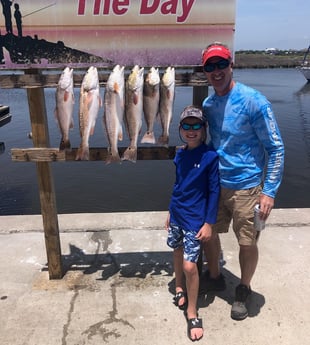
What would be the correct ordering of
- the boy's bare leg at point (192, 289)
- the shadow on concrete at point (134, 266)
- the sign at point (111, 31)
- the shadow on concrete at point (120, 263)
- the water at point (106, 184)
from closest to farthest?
1. the boy's bare leg at point (192, 289)
2. the sign at point (111, 31)
3. the shadow on concrete at point (134, 266)
4. the shadow on concrete at point (120, 263)
5. the water at point (106, 184)

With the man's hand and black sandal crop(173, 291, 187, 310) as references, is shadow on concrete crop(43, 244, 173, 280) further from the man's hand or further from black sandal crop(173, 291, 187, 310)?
the man's hand

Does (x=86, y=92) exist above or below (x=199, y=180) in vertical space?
above

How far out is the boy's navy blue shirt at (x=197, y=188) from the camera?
3055 mm

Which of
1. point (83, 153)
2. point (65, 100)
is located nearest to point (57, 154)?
point (83, 153)

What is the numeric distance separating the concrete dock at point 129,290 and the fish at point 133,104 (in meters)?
Answer: 1.43

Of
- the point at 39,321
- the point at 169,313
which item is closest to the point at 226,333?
the point at 169,313

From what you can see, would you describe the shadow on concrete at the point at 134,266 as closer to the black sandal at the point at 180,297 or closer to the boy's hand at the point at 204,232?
the black sandal at the point at 180,297

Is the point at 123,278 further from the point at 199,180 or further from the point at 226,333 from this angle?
the point at 199,180

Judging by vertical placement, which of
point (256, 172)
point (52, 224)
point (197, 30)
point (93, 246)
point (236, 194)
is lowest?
point (93, 246)

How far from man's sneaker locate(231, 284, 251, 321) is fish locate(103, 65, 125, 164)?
167 cm

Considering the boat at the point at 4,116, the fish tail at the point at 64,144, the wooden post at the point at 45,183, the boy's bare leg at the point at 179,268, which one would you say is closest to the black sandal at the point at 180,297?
the boy's bare leg at the point at 179,268

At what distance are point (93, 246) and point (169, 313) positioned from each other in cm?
156

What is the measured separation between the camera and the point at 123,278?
3.91 meters

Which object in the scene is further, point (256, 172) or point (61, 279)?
point (61, 279)
